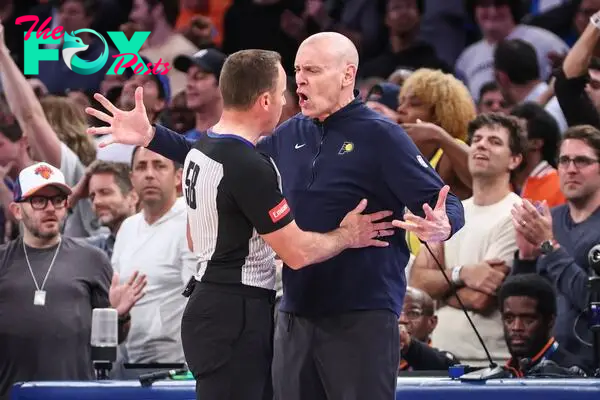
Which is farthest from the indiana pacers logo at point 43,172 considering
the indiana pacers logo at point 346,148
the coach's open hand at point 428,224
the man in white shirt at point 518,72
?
the man in white shirt at point 518,72

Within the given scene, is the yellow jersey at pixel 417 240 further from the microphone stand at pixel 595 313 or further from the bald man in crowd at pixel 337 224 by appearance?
the bald man in crowd at pixel 337 224

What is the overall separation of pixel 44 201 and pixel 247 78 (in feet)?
9.90

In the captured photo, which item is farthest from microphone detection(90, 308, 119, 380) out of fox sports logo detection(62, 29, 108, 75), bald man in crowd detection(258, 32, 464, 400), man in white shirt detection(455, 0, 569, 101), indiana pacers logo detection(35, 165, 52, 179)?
fox sports logo detection(62, 29, 108, 75)

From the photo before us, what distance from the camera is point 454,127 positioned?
819 centimetres

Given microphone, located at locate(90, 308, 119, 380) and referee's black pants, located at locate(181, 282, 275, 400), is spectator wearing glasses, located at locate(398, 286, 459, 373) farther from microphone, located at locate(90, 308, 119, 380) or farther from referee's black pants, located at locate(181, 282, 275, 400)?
referee's black pants, located at locate(181, 282, 275, 400)

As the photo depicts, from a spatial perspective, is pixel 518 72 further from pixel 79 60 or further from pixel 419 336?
pixel 79 60

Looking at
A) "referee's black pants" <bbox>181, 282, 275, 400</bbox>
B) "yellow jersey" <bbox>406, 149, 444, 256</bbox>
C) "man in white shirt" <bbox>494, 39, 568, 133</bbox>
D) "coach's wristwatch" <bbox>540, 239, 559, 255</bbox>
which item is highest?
"man in white shirt" <bbox>494, 39, 568, 133</bbox>

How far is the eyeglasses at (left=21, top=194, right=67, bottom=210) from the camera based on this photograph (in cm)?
765

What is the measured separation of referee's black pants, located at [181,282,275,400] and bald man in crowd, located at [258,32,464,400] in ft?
0.65

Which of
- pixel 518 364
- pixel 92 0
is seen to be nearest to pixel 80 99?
pixel 92 0

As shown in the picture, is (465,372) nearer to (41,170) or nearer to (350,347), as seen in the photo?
(350,347)

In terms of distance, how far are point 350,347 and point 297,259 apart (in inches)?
15.8

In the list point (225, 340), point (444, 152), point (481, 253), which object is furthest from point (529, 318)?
point (225, 340)

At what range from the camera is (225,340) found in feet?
16.2
